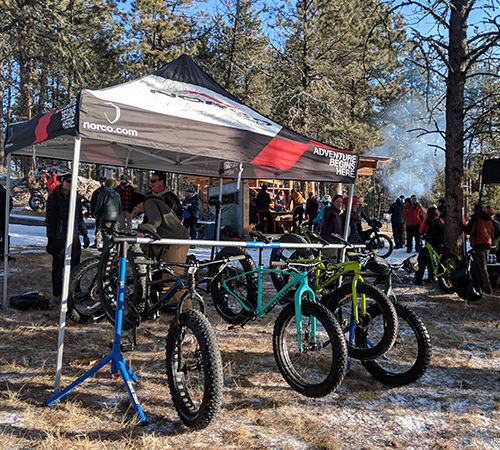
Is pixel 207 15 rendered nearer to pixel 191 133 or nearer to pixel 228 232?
pixel 228 232

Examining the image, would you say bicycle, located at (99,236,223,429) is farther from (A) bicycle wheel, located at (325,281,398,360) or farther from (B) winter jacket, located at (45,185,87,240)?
(B) winter jacket, located at (45,185,87,240)

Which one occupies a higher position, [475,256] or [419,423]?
[475,256]

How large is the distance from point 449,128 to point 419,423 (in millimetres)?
7088

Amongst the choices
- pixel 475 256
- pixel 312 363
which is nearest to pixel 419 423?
pixel 312 363

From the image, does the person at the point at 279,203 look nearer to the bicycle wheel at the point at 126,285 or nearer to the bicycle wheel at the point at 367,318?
the bicycle wheel at the point at 126,285

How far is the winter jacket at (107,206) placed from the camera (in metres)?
8.43

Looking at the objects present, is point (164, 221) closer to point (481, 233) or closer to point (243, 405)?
point (243, 405)

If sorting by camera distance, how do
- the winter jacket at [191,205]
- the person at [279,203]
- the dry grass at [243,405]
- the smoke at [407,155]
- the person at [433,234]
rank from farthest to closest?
1. the smoke at [407,155]
2. the person at [279,203]
3. the winter jacket at [191,205]
4. the person at [433,234]
5. the dry grass at [243,405]

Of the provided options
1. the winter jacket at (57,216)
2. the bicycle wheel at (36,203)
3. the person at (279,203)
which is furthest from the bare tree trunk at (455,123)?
the bicycle wheel at (36,203)

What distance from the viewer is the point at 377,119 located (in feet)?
130

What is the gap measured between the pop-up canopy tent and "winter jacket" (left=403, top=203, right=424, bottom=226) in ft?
30.8

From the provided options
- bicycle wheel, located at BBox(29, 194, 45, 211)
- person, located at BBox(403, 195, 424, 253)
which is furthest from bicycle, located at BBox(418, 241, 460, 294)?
bicycle wheel, located at BBox(29, 194, 45, 211)

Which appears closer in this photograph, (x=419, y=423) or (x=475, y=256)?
(x=419, y=423)

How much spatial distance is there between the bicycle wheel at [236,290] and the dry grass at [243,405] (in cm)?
39
